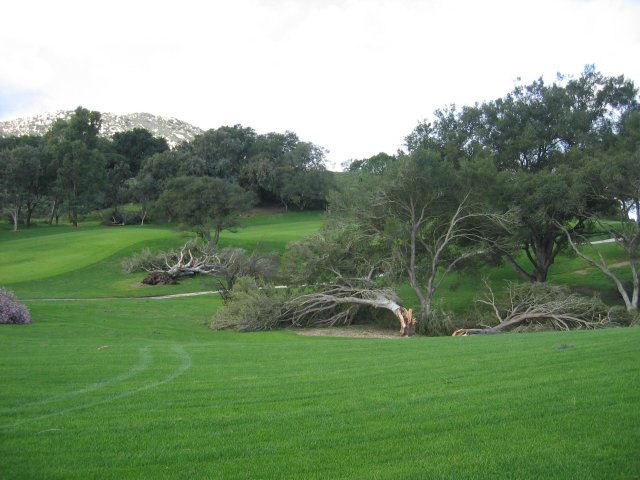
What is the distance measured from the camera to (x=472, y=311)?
93.2ft

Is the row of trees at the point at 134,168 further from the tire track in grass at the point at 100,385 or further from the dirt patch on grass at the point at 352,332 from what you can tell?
the tire track in grass at the point at 100,385

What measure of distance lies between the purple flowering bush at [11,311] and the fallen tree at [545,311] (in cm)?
1708

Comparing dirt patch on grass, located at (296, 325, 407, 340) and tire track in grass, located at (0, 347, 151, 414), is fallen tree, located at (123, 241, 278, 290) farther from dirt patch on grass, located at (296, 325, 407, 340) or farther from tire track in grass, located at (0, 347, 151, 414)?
tire track in grass, located at (0, 347, 151, 414)

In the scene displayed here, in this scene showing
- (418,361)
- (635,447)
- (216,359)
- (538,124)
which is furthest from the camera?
(538,124)

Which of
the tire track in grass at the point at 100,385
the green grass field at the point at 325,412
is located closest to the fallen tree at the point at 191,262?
the green grass field at the point at 325,412

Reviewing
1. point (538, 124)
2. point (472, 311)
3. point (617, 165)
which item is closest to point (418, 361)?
point (472, 311)

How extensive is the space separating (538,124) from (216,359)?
31310 millimetres

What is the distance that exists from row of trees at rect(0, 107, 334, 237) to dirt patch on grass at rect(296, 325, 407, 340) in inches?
1148

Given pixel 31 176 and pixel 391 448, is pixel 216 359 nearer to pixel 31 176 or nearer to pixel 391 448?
pixel 391 448

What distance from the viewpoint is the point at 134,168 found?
3962 inches

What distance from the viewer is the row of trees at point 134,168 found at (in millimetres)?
73812

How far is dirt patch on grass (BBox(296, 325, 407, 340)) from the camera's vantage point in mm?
24811

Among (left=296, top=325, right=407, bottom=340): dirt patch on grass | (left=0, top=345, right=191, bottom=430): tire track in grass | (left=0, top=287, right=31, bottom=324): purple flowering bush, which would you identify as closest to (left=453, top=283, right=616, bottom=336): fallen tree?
(left=296, top=325, right=407, bottom=340): dirt patch on grass

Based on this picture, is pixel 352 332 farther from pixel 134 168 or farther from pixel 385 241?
pixel 134 168
